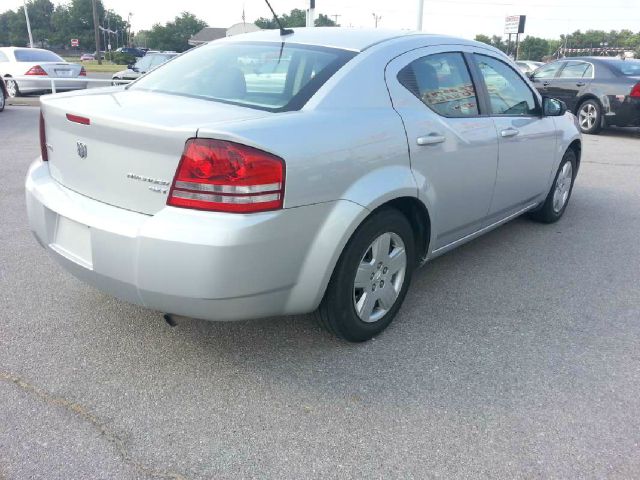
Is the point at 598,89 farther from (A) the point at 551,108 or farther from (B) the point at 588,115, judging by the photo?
(A) the point at 551,108

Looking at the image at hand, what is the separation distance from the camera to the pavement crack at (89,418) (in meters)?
2.11

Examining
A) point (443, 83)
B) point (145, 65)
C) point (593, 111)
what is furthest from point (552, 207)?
point (145, 65)

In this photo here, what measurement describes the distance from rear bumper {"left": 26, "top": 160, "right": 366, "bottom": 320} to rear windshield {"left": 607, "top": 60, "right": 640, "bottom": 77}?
1050cm

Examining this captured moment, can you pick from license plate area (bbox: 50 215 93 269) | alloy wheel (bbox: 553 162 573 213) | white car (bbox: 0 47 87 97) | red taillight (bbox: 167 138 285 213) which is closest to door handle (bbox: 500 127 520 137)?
alloy wheel (bbox: 553 162 573 213)

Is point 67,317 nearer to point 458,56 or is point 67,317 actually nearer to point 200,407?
point 200,407

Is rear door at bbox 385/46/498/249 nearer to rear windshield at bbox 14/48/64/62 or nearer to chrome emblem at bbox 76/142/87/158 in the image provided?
chrome emblem at bbox 76/142/87/158

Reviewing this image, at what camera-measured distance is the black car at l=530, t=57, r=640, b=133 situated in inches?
418

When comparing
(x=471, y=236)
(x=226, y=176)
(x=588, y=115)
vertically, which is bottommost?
(x=471, y=236)

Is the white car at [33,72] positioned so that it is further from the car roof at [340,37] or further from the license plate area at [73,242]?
the license plate area at [73,242]

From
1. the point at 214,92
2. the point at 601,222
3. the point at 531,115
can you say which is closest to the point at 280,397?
the point at 214,92

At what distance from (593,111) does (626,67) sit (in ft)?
3.28

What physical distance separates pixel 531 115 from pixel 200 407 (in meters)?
3.33

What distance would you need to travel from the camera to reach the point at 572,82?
38.1 ft

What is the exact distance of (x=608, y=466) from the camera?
7.19 ft
